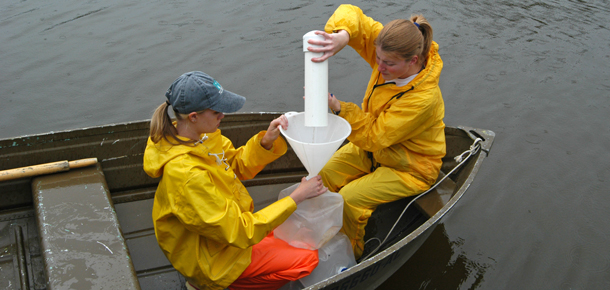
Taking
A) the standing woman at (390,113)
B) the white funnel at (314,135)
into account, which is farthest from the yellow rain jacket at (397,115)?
the white funnel at (314,135)

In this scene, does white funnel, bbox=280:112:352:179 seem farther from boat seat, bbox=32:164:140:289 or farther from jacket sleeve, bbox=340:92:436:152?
boat seat, bbox=32:164:140:289

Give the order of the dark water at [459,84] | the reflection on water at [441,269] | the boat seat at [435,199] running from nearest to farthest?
the boat seat at [435,199]
the reflection on water at [441,269]
the dark water at [459,84]

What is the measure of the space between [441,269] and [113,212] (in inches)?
114

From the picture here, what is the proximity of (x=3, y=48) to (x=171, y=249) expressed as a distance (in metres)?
7.37

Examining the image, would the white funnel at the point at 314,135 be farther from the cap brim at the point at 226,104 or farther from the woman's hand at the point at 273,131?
the cap brim at the point at 226,104

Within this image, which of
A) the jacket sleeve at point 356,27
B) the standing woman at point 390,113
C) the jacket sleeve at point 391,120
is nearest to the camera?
the standing woman at point 390,113

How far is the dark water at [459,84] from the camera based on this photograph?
4.35m

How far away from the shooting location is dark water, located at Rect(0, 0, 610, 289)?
14.3ft

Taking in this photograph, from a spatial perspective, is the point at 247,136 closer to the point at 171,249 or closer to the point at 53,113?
the point at 171,249

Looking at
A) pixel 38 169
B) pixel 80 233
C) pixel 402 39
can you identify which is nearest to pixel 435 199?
pixel 402 39

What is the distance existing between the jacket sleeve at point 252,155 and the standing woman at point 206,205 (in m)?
0.18

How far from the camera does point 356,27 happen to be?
295cm

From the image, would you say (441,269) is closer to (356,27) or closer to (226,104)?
(356,27)

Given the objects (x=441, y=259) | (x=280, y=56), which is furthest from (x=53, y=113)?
(x=441, y=259)
